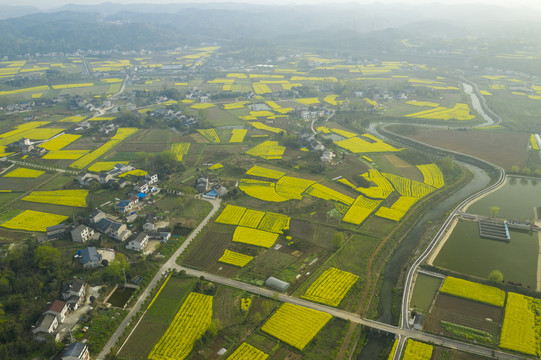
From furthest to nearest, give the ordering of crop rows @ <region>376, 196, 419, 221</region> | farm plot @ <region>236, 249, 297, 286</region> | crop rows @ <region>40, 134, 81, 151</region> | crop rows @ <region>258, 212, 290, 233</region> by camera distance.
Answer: crop rows @ <region>40, 134, 81, 151</region> → crop rows @ <region>376, 196, 419, 221</region> → crop rows @ <region>258, 212, 290, 233</region> → farm plot @ <region>236, 249, 297, 286</region>

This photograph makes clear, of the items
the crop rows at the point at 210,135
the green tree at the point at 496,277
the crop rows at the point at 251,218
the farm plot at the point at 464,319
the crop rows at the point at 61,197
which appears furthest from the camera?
the crop rows at the point at 210,135

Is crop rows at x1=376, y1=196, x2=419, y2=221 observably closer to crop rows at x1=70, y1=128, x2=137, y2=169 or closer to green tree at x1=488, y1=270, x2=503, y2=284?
green tree at x1=488, y1=270, x2=503, y2=284

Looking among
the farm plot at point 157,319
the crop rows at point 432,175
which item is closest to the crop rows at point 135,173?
the farm plot at point 157,319

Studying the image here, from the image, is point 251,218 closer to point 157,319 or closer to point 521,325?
point 157,319

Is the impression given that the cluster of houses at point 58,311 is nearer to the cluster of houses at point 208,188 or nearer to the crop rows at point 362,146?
the cluster of houses at point 208,188

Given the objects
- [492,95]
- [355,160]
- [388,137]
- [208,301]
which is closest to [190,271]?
[208,301]

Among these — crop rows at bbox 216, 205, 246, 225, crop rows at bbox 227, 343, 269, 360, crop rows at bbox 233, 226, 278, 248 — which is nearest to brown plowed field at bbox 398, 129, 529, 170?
crop rows at bbox 233, 226, 278, 248

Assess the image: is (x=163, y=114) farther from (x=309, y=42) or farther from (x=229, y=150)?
(x=309, y=42)
